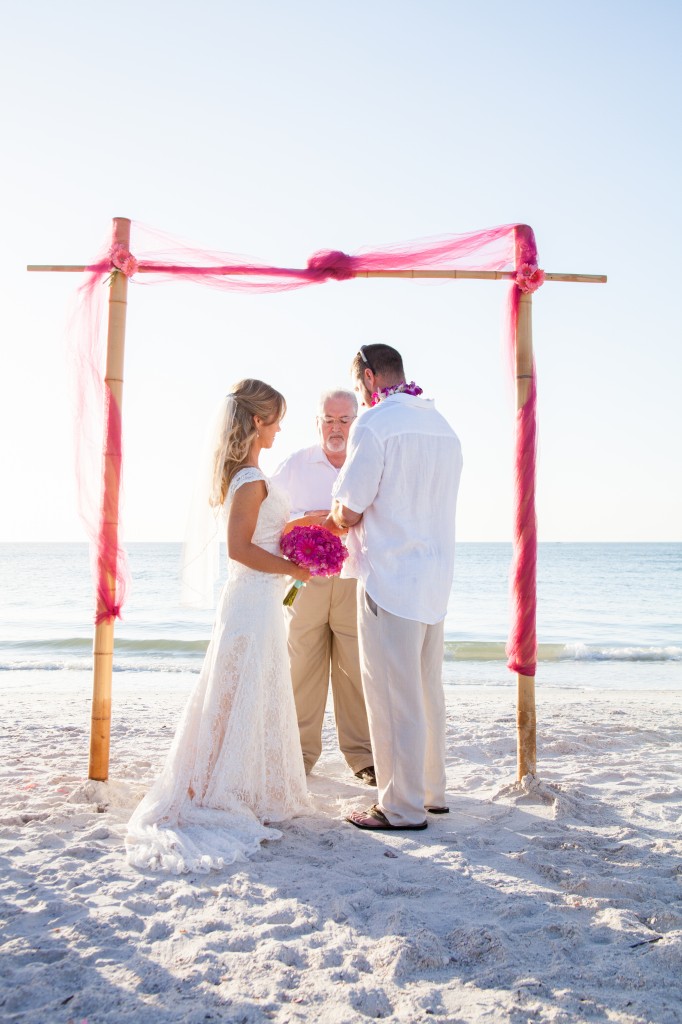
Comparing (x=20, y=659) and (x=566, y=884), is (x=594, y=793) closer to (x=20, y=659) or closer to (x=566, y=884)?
(x=566, y=884)

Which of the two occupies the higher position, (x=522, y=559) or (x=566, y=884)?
(x=522, y=559)

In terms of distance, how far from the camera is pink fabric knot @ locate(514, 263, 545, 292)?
188 inches

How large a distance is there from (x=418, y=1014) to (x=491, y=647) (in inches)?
468

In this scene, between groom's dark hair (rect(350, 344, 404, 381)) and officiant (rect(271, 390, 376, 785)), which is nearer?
groom's dark hair (rect(350, 344, 404, 381))

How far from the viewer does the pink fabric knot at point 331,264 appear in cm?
487

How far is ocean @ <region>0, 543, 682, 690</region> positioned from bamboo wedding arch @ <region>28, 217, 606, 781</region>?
6.12 metres

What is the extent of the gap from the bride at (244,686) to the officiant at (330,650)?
2.73 feet

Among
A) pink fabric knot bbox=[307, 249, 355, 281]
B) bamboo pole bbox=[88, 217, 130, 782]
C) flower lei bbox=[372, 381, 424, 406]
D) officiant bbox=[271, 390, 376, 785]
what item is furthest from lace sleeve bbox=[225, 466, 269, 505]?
pink fabric knot bbox=[307, 249, 355, 281]

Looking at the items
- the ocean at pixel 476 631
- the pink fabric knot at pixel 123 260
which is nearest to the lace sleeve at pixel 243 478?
the pink fabric knot at pixel 123 260

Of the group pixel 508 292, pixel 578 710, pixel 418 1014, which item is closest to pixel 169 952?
pixel 418 1014

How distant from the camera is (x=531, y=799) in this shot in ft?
15.1

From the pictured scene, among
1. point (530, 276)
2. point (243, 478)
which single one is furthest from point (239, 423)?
point (530, 276)

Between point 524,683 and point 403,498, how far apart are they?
1.48 meters

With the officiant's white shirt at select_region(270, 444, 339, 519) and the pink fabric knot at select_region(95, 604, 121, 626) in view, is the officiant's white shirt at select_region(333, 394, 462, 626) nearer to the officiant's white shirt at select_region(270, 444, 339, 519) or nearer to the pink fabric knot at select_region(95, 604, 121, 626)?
the officiant's white shirt at select_region(270, 444, 339, 519)
